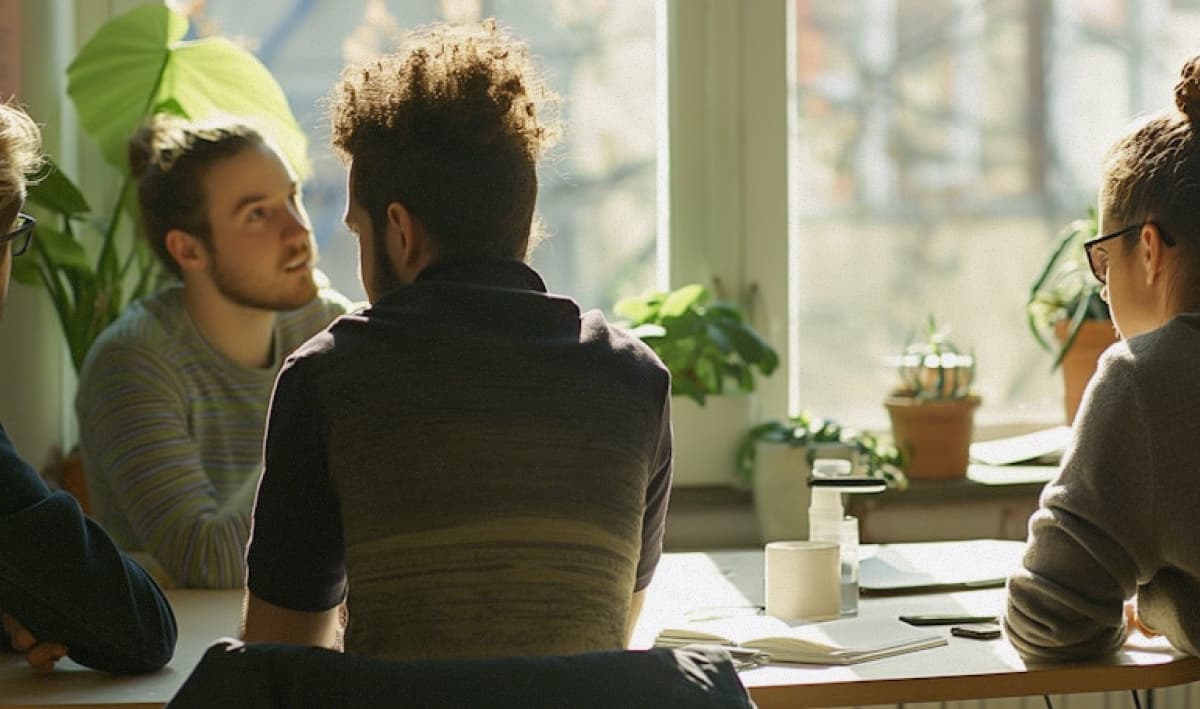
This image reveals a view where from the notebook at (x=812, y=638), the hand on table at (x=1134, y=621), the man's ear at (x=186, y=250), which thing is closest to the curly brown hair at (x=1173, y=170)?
the hand on table at (x=1134, y=621)

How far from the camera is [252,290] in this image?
2770mm

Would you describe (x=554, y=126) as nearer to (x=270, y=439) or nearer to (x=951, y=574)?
(x=270, y=439)

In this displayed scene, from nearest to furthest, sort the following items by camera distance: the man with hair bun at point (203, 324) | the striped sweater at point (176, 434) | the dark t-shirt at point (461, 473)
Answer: the dark t-shirt at point (461, 473)
the striped sweater at point (176, 434)
the man with hair bun at point (203, 324)

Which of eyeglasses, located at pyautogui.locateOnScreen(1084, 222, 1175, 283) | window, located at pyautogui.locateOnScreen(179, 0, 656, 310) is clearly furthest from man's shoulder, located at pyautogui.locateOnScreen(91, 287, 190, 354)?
eyeglasses, located at pyautogui.locateOnScreen(1084, 222, 1175, 283)

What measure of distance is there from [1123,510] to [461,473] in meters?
0.67

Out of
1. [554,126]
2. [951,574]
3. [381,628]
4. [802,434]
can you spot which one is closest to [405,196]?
[554,126]

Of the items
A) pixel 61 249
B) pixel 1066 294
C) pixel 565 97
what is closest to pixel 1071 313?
pixel 1066 294

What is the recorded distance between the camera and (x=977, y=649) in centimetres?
176

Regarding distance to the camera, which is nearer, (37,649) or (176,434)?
(37,649)

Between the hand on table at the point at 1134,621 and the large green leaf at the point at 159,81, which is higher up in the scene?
the large green leaf at the point at 159,81

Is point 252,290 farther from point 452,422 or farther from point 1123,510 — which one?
point 1123,510

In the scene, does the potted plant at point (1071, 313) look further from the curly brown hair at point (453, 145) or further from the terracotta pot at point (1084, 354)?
the curly brown hair at point (453, 145)

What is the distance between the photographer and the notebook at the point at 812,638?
172 cm

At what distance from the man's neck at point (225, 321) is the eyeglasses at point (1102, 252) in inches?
57.9
